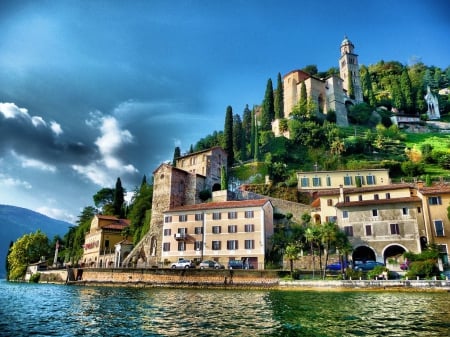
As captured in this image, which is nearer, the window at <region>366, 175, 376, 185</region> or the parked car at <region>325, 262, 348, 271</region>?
the parked car at <region>325, 262, 348, 271</region>

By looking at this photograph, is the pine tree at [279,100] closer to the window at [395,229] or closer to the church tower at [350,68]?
the church tower at [350,68]

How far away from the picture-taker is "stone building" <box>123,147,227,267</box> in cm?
6088

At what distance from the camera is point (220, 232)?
5322cm

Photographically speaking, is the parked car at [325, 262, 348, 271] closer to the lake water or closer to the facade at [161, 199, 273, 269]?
the facade at [161, 199, 273, 269]

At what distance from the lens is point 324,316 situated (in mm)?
21031

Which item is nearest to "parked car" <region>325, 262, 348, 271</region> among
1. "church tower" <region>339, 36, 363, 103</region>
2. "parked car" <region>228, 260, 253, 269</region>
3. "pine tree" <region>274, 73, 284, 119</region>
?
"parked car" <region>228, 260, 253, 269</region>

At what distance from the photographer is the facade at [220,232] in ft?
166

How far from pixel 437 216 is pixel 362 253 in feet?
33.1

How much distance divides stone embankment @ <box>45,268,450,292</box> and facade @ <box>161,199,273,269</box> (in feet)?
19.9

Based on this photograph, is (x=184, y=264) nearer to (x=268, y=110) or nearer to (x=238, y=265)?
(x=238, y=265)

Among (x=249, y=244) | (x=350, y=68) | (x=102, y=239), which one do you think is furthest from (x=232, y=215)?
(x=350, y=68)

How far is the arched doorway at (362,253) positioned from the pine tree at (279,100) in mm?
50027

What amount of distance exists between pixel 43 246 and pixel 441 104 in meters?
121

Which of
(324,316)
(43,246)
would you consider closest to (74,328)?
(324,316)
